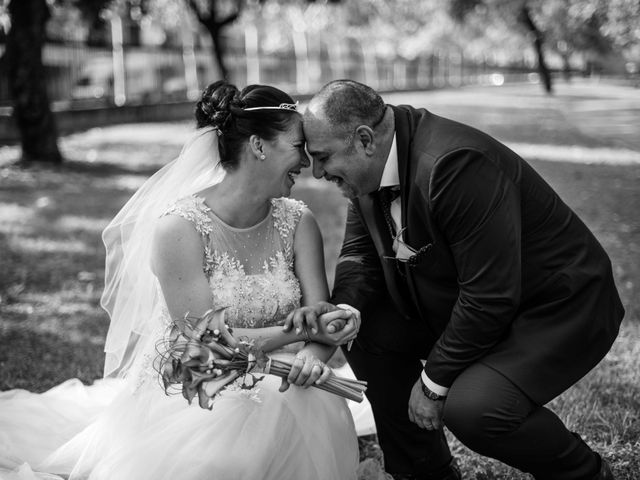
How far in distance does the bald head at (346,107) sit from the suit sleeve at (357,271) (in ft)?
2.17

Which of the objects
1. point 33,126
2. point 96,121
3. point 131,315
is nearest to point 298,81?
point 96,121

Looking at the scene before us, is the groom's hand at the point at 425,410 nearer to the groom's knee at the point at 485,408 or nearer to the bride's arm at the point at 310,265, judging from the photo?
the groom's knee at the point at 485,408

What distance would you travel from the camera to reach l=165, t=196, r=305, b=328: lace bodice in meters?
3.44

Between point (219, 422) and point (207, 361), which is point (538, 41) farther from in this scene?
point (207, 361)

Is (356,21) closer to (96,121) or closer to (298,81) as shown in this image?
(298,81)

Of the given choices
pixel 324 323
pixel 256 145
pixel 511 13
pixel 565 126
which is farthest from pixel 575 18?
pixel 324 323

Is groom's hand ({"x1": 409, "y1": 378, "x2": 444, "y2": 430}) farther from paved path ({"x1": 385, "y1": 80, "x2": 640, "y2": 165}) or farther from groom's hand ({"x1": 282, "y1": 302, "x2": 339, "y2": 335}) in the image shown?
paved path ({"x1": 385, "y1": 80, "x2": 640, "y2": 165})

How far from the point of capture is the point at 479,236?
2.88 m

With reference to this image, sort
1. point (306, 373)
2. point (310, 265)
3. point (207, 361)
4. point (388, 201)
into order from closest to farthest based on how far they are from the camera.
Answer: point (207, 361), point (306, 373), point (388, 201), point (310, 265)

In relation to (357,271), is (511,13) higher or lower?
higher

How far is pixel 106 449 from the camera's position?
3.40m

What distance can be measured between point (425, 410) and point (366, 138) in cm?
115

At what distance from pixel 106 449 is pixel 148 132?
15.6 metres

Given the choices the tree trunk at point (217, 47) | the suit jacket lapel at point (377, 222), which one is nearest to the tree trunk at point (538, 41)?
the tree trunk at point (217, 47)
